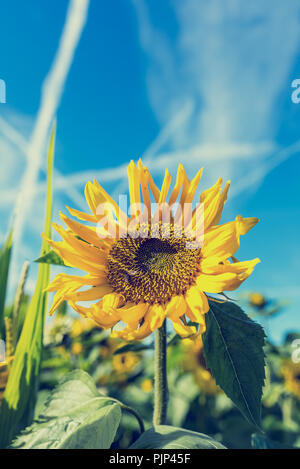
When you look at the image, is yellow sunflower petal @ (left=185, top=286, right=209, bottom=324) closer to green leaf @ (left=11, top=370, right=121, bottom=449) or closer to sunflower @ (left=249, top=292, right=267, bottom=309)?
green leaf @ (left=11, top=370, right=121, bottom=449)

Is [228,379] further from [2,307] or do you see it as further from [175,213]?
[2,307]

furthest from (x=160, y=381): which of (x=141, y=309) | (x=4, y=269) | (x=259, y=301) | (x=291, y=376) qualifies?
(x=259, y=301)

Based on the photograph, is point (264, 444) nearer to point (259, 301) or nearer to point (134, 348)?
point (134, 348)

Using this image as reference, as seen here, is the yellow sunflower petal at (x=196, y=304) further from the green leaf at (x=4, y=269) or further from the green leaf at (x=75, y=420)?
the green leaf at (x=4, y=269)

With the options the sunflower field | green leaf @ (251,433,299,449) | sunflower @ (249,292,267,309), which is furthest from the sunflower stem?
sunflower @ (249,292,267,309)

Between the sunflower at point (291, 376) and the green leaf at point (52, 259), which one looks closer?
the green leaf at point (52, 259)

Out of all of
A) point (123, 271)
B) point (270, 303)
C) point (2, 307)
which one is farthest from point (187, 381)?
point (123, 271)

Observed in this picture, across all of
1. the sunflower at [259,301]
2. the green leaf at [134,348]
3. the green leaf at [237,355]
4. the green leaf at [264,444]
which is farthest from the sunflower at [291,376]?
the green leaf at [237,355]
